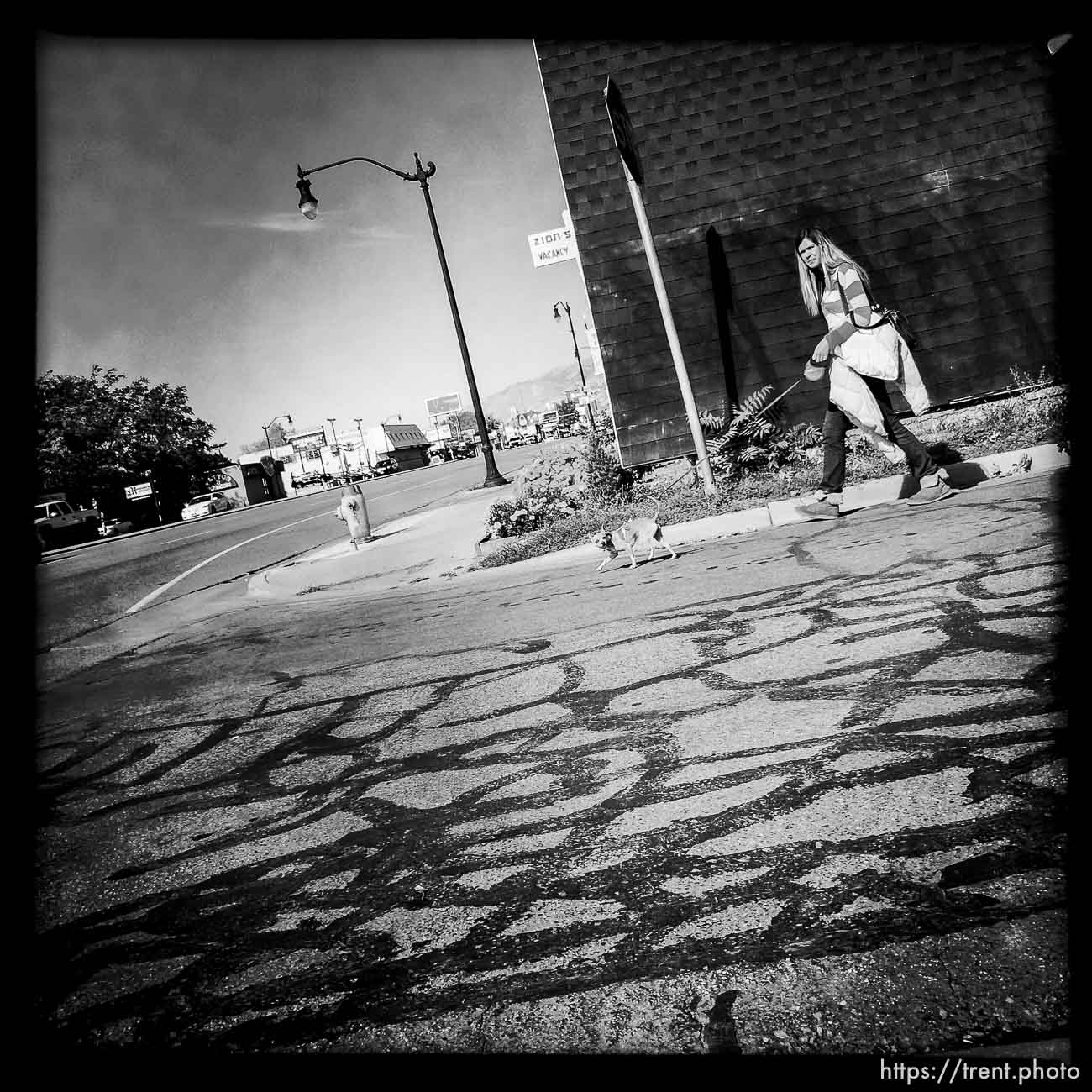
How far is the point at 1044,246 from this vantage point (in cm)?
959

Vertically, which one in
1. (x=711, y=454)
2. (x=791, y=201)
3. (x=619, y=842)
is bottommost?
(x=619, y=842)

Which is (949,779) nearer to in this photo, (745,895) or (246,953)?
(745,895)

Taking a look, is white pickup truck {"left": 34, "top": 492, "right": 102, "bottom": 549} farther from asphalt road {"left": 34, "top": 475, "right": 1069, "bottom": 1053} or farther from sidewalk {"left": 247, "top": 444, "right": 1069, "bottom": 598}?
asphalt road {"left": 34, "top": 475, "right": 1069, "bottom": 1053}

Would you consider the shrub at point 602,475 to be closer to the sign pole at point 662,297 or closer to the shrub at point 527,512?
the shrub at point 527,512

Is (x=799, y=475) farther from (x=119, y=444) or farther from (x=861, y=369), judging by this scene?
(x=119, y=444)

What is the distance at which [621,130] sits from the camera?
7867 millimetres

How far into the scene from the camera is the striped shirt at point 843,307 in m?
6.36

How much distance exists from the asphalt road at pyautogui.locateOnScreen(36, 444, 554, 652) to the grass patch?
5623 millimetres

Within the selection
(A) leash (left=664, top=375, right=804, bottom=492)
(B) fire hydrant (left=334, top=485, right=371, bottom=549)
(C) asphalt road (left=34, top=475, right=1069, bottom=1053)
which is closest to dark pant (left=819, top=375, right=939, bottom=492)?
(C) asphalt road (left=34, top=475, right=1069, bottom=1053)

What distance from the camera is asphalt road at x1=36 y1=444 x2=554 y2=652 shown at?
10.7 m

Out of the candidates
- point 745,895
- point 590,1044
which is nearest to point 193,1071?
point 590,1044

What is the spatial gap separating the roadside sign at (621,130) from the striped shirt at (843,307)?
2837 millimetres

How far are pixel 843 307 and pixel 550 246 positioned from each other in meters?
6.60

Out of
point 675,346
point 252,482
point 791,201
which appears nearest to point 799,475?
point 675,346
